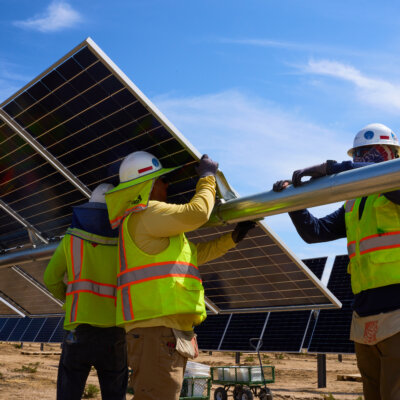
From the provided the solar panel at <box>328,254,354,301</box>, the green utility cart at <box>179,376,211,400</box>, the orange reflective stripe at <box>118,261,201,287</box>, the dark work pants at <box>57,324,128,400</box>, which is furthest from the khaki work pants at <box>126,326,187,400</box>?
the solar panel at <box>328,254,354,301</box>

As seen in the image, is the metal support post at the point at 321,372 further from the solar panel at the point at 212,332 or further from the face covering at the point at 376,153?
the face covering at the point at 376,153

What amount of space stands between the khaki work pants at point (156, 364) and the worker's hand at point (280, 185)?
1.83 metres

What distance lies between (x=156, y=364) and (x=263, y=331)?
18115 millimetres

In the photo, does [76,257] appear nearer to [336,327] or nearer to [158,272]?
[158,272]

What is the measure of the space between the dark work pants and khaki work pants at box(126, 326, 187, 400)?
1232mm

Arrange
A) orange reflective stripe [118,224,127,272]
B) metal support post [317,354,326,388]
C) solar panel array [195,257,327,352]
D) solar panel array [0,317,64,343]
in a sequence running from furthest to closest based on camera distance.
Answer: solar panel array [0,317,64,343] → metal support post [317,354,326,388] → solar panel array [195,257,327,352] → orange reflective stripe [118,224,127,272]

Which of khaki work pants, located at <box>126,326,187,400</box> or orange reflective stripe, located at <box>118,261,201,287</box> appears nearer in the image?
khaki work pants, located at <box>126,326,187,400</box>

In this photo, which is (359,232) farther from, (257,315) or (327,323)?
(257,315)

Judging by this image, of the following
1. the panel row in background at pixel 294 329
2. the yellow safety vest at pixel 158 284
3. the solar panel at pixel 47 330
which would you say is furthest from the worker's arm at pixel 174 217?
the solar panel at pixel 47 330

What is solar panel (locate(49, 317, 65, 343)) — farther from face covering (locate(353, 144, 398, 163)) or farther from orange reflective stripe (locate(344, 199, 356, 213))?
face covering (locate(353, 144, 398, 163))

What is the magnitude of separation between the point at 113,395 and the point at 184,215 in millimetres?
2437

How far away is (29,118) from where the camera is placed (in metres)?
9.05

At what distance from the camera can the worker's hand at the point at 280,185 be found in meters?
5.50

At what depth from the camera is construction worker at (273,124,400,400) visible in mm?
4277
